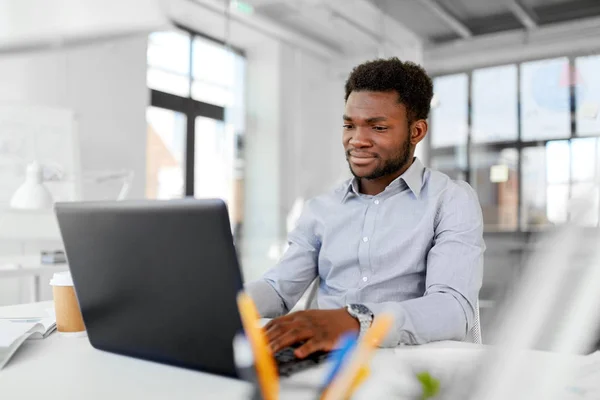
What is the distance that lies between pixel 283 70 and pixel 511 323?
613 cm

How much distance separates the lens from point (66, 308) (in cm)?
108

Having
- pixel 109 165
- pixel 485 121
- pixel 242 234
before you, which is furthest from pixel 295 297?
pixel 485 121

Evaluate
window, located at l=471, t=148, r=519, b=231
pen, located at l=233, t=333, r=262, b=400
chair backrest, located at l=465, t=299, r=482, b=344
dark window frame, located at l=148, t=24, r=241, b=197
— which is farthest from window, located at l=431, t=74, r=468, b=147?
pen, located at l=233, t=333, r=262, b=400

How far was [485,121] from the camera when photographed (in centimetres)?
632

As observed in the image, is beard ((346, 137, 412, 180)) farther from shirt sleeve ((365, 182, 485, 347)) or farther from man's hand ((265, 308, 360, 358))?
man's hand ((265, 308, 360, 358))

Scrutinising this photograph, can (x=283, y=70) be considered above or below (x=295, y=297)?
above

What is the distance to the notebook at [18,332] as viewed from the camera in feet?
2.90

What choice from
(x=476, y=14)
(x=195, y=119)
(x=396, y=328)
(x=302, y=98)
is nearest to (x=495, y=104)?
(x=476, y=14)

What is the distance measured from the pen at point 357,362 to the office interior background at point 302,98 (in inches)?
160

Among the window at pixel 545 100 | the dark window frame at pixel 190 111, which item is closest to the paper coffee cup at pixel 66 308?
the dark window frame at pixel 190 111

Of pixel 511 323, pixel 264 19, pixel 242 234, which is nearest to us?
pixel 511 323

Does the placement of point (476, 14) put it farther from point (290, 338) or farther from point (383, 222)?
point (290, 338)

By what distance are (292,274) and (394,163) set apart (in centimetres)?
40

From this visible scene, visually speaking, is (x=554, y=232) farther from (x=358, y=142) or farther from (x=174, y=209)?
(x=358, y=142)
